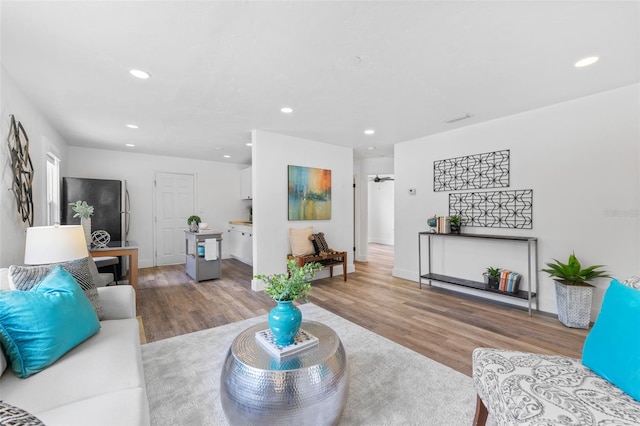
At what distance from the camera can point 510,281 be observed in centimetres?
340

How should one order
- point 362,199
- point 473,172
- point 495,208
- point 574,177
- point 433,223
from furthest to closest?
1. point 362,199
2. point 433,223
3. point 473,172
4. point 495,208
5. point 574,177

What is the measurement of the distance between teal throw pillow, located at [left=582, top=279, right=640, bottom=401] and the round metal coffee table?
1213 mm

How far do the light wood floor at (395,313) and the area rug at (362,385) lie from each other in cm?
22

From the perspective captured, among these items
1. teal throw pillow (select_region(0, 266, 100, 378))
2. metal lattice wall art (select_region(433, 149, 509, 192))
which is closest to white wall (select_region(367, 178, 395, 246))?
metal lattice wall art (select_region(433, 149, 509, 192))

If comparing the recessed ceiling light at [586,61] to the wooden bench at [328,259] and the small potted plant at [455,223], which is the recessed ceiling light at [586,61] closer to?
the small potted plant at [455,223]

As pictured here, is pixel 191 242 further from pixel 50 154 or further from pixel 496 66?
pixel 496 66

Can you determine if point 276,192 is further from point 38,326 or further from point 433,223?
point 38,326

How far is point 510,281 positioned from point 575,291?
2.08 ft

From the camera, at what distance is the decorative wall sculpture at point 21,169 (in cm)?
241

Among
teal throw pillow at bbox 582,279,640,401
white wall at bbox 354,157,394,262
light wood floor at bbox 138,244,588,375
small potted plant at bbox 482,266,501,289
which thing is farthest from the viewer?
white wall at bbox 354,157,394,262

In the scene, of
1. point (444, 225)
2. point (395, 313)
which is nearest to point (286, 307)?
point (395, 313)

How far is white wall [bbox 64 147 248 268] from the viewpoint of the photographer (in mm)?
5375

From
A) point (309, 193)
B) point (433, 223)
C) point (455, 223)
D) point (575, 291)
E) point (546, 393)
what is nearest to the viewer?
point (546, 393)

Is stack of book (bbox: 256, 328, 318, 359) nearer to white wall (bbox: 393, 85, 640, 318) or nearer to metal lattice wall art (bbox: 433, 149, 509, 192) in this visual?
white wall (bbox: 393, 85, 640, 318)
